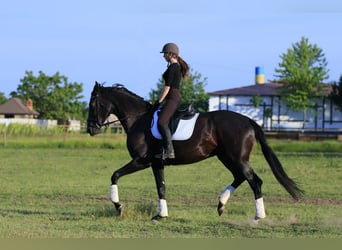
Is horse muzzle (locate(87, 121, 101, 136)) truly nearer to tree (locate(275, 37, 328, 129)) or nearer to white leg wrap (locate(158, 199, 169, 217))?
white leg wrap (locate(158, 199, 169, 217))

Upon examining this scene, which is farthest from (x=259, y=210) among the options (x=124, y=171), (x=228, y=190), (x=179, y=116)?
(x=124, y=171)

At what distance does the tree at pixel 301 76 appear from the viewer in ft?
220

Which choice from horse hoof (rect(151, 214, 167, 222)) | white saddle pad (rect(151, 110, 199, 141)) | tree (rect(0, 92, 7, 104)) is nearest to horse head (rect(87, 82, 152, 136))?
white saddle pad (rect(151, 110, 199, 141))

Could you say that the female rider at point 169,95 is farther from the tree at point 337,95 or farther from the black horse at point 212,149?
the tree at point 337,95

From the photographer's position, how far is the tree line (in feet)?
220

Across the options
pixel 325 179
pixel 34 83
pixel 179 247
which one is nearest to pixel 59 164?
pixel 325 179

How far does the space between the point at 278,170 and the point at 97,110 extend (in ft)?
11.2

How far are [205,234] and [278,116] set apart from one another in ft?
208

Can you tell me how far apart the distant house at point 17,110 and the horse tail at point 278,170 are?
237ft

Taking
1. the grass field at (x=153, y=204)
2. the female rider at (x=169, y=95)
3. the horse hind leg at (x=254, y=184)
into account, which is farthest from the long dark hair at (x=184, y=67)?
the grass field at (x=153, y=204)

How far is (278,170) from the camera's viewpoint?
421 inches

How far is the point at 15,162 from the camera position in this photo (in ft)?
82.4

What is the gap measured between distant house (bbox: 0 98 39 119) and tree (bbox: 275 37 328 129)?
109 ft

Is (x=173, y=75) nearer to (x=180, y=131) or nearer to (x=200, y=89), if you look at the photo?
(x=180, y=131)
